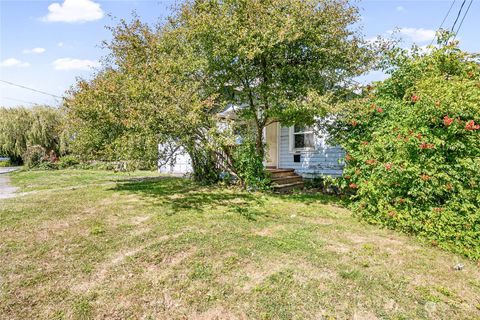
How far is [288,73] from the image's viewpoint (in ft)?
25.2

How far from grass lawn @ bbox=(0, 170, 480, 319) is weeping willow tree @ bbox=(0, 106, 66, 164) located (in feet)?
63.6

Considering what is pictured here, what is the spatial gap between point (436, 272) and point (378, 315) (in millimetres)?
1452

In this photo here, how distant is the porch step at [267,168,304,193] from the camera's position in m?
9.91

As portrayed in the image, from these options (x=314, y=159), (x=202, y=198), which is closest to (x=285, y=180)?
(x=314, y=159)

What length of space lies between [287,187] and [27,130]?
22314 mm

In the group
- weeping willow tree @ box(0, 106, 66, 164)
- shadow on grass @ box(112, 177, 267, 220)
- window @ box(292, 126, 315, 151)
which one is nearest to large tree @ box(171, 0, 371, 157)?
shadow on grass @ box(112, 177, 267, 220)

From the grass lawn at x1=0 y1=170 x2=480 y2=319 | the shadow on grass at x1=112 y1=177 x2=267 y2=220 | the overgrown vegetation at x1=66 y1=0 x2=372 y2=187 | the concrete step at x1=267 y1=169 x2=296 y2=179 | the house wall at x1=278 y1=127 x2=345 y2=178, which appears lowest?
the grass lawn at x1=0 y1=170 x2=480 y2=319

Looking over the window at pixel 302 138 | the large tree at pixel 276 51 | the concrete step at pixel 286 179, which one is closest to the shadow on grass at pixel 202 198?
the concrete step at pixel 286 179

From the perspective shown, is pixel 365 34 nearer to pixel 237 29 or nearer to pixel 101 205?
pixel 237 29

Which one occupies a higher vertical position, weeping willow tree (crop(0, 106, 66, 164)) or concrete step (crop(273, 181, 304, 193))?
weeping willow tree (crop(0, 106, 66, 164))

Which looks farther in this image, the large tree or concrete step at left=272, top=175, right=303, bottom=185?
concrete step at left=272, top=175, right=303, bottom=185

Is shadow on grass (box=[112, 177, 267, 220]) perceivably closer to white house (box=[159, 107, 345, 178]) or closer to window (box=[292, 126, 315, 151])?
white house (box=[159, 107, 345, 178])

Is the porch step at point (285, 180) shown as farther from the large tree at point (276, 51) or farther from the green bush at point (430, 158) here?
the green bush at point (430, 158)

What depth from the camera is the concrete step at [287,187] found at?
32.0ft
